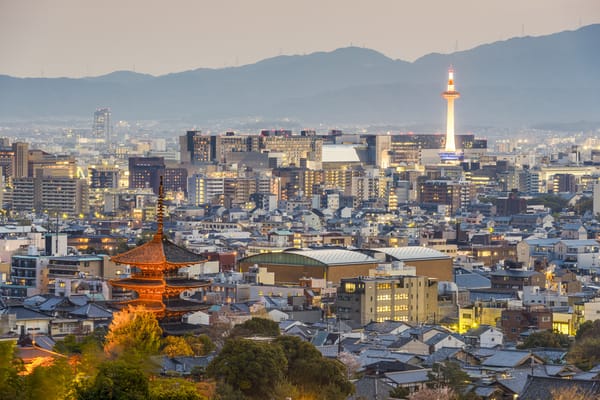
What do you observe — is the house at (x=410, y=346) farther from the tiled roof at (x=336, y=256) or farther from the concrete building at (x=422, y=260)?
the concrete building at (x=422, y=260)

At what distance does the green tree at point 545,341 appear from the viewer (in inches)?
1357

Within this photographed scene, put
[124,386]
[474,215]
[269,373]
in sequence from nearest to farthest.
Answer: [124,386] < [269,373] < [474,215]

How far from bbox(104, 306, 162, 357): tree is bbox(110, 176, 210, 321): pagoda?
43 centimetres

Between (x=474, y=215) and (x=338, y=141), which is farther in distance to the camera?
(x=338, y=141)

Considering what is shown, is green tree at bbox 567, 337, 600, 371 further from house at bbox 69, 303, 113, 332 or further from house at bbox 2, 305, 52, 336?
house at bbox 2, 305, 52, 336

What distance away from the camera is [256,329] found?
102 ft

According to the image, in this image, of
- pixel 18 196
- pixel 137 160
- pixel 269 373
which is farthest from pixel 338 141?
pixel 269 373

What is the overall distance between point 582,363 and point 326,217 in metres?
56.1

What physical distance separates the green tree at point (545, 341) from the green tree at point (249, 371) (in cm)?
1042

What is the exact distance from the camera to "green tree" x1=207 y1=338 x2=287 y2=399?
24.4 m

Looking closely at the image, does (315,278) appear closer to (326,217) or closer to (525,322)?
(525,322)

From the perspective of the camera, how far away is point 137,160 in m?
127

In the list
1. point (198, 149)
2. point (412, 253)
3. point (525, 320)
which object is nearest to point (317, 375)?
point (525, 320)

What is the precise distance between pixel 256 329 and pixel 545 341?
637 cm
